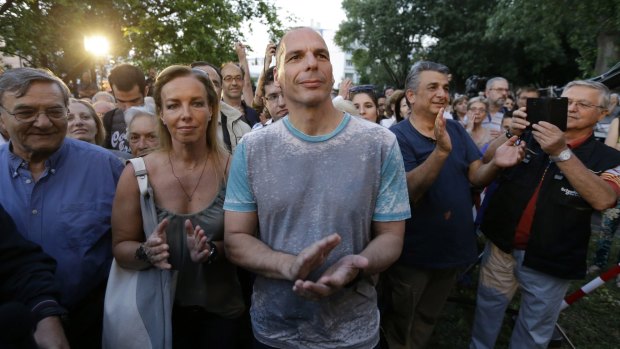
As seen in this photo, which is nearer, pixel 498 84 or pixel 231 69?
pixel 231 69

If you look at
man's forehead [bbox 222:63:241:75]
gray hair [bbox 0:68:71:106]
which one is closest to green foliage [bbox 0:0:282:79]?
man's forehead [bbox 222:63:241:75]

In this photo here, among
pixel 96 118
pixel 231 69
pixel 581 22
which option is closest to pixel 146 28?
pixel 231 69

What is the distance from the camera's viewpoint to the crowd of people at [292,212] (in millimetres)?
1572

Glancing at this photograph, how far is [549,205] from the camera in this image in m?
2.72

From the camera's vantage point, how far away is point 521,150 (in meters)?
2.63

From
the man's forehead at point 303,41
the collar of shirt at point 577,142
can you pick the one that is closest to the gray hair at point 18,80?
the man's forehead at point 303,41

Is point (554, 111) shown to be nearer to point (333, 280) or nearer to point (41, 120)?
point (333, 280)

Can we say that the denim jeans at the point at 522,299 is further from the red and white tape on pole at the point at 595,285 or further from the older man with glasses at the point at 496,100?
the older man with glasses at the point at 496,100

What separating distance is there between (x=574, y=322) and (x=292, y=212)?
3.90m

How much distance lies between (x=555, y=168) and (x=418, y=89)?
1144 millimetres

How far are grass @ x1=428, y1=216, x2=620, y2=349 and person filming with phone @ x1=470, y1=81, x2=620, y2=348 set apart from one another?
645 mm

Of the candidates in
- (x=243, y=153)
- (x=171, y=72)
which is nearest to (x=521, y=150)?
(x=243, y=153)

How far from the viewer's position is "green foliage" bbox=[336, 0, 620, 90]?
17.5 meters

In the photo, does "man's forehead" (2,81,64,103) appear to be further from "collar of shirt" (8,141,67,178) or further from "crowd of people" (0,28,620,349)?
"collar of shirt" (8,141,67,178)
